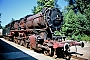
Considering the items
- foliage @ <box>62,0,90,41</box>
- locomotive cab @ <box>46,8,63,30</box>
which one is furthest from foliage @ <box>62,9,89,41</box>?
locomotive cab @ <box>46,8,63,30</box>

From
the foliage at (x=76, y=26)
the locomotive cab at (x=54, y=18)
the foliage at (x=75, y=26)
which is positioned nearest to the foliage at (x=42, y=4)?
the foliage at (x=76, y=26)

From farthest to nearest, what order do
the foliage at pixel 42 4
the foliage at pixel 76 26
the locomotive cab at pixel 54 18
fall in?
the foliage at pixel 42 4 → the foliage at pixel 76 26 → the locomotive cab at pixel 54 18

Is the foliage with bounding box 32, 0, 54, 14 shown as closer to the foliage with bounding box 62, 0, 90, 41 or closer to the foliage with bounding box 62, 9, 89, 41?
the foliage with bounding box 62, 0, 90, 41

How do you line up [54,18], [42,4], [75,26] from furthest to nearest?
[42,4]
[75,26]
[54,18]

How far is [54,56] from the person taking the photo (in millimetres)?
9750

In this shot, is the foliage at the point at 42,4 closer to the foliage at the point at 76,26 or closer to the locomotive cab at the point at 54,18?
the foliage at the point at 76,26

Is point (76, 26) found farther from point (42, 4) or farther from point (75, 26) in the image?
point (42, 4)

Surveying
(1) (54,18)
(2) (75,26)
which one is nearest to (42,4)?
(2) (75,26)

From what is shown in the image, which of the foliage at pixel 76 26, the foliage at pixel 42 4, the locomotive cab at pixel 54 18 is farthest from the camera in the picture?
the foliage at pixel 42 4

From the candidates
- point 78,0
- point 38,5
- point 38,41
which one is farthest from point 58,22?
point 78,0

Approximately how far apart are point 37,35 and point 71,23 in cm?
Answer: 1376

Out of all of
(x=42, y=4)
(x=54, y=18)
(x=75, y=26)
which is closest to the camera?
(x=54, y=18)

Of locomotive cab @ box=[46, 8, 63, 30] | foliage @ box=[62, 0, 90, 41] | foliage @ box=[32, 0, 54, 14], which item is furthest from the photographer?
foliage @ box=[32, 0, 54, 14]

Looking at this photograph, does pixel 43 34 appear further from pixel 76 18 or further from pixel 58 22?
pixel 76 18
